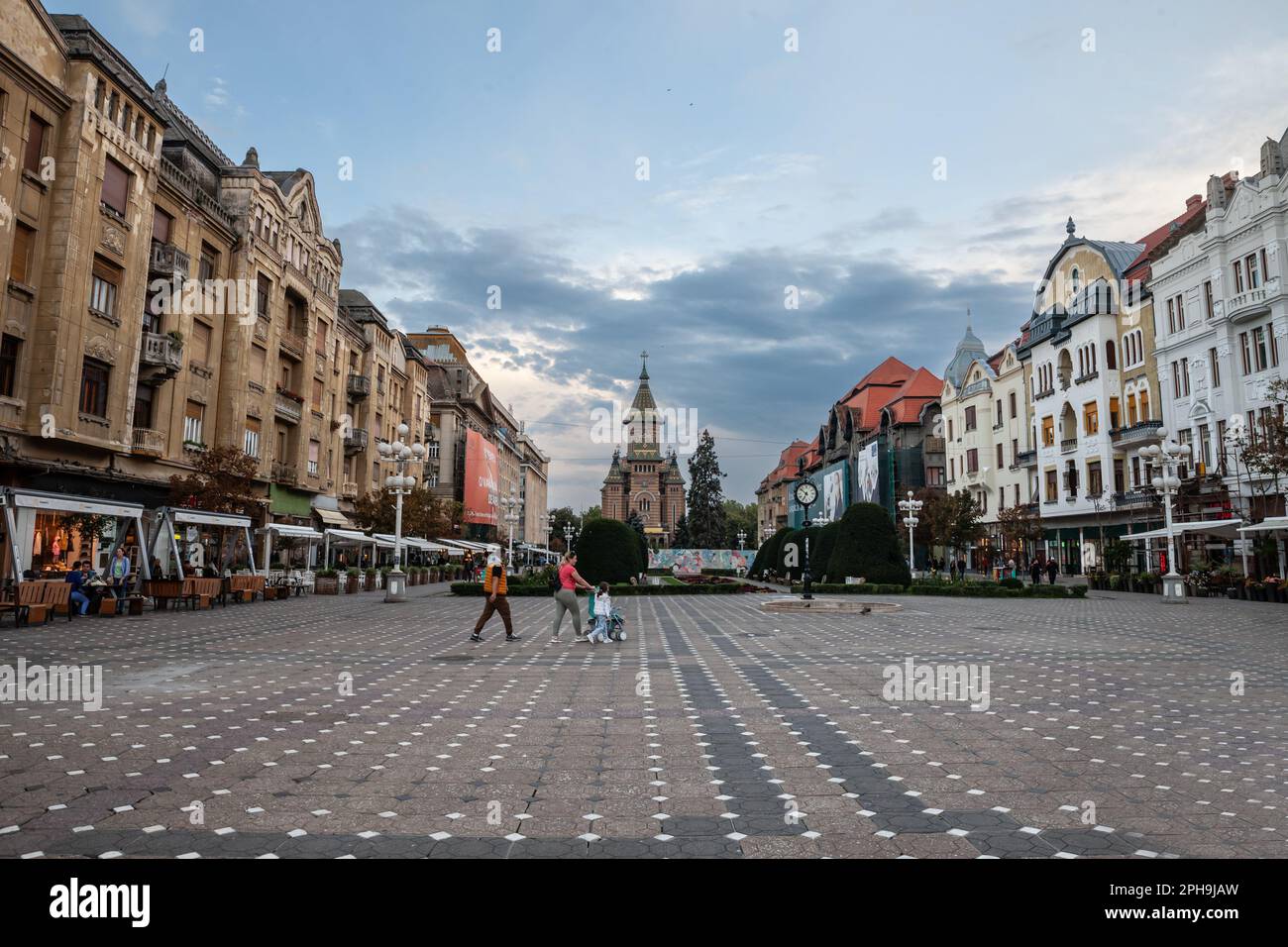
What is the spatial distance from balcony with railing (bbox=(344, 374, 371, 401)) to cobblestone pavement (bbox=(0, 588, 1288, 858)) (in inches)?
1462

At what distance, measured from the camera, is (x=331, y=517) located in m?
43.7

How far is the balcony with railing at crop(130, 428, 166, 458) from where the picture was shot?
26737 millimetres

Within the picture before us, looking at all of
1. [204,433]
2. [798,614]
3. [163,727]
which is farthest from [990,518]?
[163,727]

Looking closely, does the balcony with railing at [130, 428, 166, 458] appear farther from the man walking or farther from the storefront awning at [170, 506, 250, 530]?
the man walking

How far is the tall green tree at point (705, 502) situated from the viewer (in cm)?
8794

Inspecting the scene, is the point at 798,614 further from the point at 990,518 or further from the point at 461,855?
the point at 990,518

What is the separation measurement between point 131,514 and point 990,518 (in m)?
54.7

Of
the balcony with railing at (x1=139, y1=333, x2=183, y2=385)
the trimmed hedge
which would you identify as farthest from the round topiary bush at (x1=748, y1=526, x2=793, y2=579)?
the balcony with railing at (x1=139, y1=333, x2=183, y2=385)

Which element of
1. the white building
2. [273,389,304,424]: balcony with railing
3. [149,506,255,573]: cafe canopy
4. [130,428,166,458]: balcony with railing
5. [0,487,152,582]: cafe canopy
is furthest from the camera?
[273,389,304,424]: balcony with railing

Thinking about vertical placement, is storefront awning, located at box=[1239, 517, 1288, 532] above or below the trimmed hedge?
above

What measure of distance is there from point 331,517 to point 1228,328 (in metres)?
45.2

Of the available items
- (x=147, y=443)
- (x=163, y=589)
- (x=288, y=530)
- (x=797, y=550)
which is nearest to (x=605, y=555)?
(x=797, y=550)

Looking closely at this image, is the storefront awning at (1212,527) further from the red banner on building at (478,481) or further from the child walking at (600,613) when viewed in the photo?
the red banner on building at (478,481)

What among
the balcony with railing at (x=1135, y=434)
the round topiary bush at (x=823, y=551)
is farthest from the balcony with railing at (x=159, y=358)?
the balcony with railing at (x=1135, y=434)
